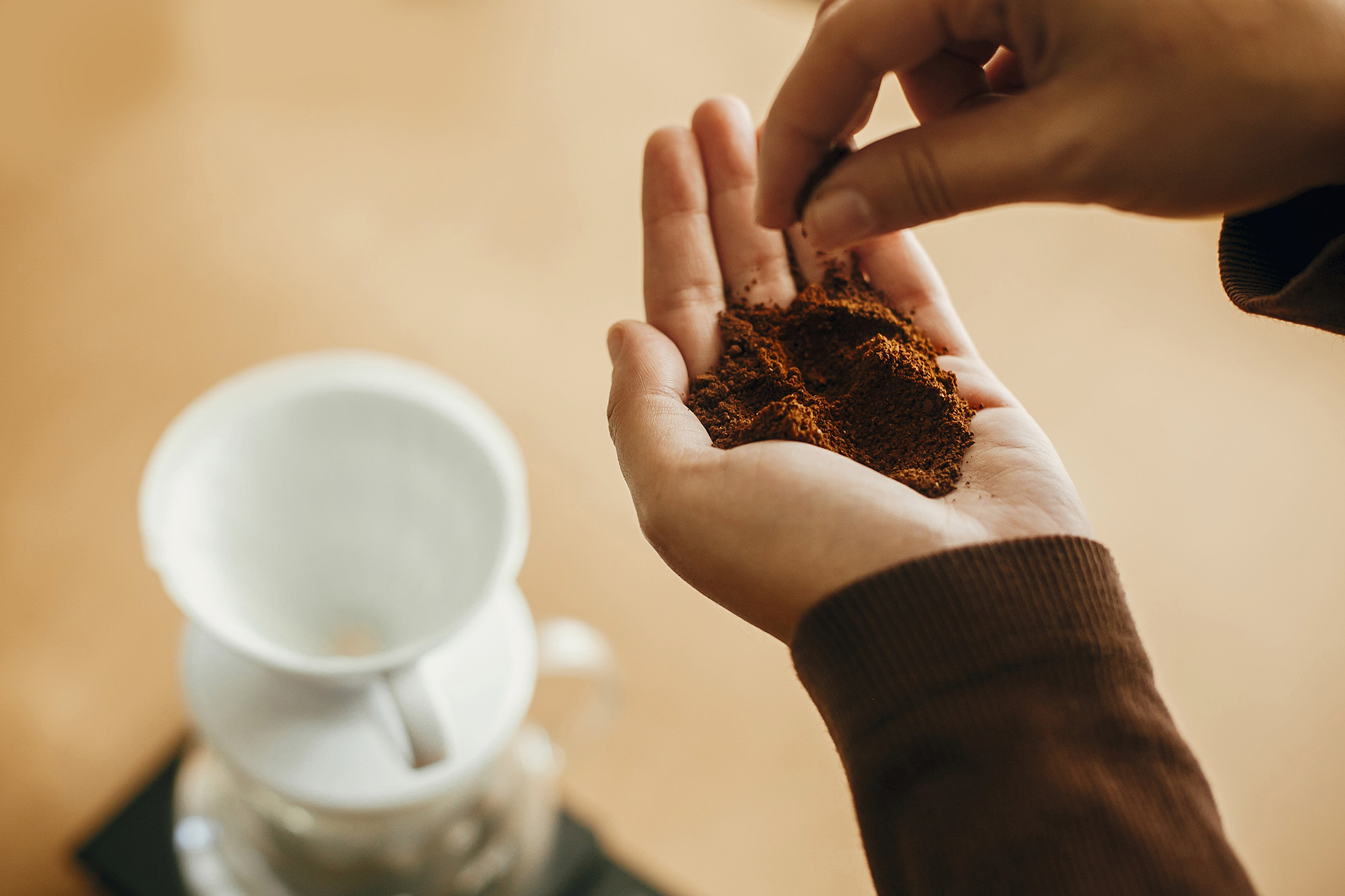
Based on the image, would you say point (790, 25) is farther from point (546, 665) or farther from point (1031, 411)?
point (546, 665)

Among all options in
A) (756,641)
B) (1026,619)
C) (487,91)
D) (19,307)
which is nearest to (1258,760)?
(756,641)

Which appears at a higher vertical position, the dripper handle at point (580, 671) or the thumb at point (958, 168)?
the thumb at point (958, 168)

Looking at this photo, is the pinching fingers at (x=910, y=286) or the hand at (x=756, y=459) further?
the pinching fingers at (x=910, y=286)

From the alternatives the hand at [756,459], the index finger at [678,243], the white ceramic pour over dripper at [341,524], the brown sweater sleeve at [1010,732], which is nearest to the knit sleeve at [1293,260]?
the brown sweater sleeve at [1010,732]

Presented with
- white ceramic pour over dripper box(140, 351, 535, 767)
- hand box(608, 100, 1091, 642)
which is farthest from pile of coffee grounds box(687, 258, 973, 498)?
white ceramic pour over dripper box(140, 351, 535, 767)

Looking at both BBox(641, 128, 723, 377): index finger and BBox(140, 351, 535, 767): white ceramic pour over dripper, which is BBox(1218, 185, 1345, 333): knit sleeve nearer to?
BBox(641, 128, 723, 377): index finger

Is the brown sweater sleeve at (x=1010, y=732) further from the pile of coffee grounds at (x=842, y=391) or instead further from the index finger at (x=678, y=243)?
the index finger at (x=678, y=243)

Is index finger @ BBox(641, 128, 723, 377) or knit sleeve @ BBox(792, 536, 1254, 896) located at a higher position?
index finger @ BBox(641, 128, 723, 377)
